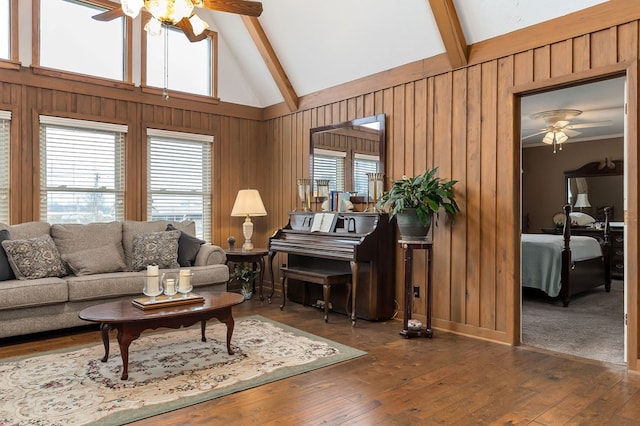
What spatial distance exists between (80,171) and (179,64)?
1829 mm

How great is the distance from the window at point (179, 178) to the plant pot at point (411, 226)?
9.95 ft

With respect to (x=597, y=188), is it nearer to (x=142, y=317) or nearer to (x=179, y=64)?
(x=179, y=64)

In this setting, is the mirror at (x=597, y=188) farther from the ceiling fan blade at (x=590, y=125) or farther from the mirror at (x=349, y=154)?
the mirror at (x=349, y=154)

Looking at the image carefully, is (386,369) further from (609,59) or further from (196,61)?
(196,61)

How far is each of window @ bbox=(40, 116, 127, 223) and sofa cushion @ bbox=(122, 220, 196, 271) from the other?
17.0 inches

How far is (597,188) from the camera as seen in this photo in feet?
26.9

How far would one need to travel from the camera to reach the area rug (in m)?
2.48

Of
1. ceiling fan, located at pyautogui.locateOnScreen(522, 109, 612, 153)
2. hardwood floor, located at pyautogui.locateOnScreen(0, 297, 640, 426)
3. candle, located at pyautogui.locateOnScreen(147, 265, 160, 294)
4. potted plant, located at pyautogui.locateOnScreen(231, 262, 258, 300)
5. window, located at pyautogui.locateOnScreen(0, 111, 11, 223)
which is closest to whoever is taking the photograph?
hardwood floor, located at pyautogui.locateOnScreen(0, 297, 640, 426)

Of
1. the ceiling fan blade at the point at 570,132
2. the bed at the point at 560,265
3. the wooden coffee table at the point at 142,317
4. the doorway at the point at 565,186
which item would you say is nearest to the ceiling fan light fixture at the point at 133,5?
the wooden coffee table at the point at 142,317

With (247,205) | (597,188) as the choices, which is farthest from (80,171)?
(597,188)

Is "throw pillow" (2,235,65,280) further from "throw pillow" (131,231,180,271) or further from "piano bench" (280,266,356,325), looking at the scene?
"piano bench" (280,266,356,325)

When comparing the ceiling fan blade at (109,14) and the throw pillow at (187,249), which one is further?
the throw pillow at (187,249)

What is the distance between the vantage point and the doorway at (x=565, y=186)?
158 inches

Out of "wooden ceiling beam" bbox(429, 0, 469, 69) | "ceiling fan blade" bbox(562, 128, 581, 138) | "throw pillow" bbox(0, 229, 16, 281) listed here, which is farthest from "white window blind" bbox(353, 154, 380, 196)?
"ceiling fan blade" bbox(562, 128, 581, 138)
